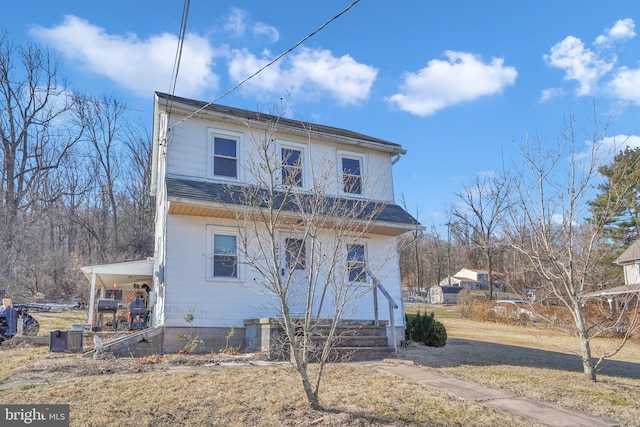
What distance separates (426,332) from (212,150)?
732 cm

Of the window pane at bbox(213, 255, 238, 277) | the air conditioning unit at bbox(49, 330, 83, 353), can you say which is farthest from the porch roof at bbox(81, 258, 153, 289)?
the window pane at bbox(213, 255, 238, 277)

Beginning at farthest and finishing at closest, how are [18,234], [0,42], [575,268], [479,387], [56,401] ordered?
[0,42] < [18,234] < [575,268] < [479,387] < [56,401]

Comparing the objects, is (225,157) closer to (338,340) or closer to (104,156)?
(338,340)

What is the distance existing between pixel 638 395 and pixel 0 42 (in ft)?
129

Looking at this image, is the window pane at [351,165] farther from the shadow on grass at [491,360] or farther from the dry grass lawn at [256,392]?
the dry grass lawn at [256,392]

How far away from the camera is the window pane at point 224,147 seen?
11.4 m

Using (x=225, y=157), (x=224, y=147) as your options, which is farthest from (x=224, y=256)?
(x=224, y=147)

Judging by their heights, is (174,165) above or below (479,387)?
above

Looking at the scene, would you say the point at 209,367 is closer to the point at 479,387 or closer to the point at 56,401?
the point at 56,401

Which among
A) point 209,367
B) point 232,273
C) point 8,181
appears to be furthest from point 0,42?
point 209,367

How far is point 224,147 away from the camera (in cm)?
1146

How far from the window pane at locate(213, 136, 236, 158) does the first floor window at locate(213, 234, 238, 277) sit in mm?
2122

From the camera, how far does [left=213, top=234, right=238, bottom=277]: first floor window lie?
10609mm

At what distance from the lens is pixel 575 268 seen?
26.8 ft
